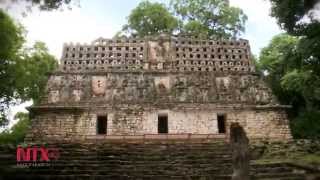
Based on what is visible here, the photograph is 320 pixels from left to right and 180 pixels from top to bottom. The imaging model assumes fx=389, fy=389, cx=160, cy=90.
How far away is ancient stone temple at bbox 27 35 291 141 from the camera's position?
54.4ft

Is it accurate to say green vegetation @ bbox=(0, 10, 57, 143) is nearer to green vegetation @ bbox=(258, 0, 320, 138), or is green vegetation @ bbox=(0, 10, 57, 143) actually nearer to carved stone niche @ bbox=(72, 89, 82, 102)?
carved stone niche @ bbox=(72, 89, 82, 102)

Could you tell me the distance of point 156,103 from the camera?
17000mm

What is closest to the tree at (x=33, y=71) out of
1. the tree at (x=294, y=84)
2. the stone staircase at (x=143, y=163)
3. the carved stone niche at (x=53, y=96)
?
the carved stone niche at (x=53, y=96)

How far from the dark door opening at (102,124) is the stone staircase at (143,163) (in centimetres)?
272

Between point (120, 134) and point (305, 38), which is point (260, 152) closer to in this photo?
point (305, 38)

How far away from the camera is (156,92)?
17.6m

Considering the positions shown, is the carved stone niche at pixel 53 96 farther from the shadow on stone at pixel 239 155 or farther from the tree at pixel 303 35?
the shadow on stone at pixel 239 155

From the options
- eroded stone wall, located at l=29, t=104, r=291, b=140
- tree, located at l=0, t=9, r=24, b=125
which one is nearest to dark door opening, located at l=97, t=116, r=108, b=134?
eroded stone wall, located at l=29, t=104, r=291, b=140

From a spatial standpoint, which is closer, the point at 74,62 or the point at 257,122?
the point at 257,122

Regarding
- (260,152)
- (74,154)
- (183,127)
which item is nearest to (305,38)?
(260,152)

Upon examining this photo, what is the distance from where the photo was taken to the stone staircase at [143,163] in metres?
10.5

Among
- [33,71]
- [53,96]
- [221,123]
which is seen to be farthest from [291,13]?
[33,71]

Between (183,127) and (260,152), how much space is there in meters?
3.78

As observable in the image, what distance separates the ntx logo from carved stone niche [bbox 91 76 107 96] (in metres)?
5.01
